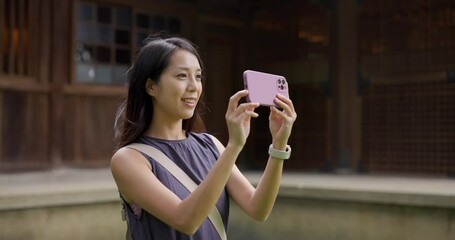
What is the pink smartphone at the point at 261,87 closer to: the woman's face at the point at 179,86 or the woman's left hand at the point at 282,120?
the woman's left hand at the point at 282,120

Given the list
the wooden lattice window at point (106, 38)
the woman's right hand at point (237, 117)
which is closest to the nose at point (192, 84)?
the woman's right hand at point (237, 117)

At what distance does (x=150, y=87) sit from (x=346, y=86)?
604 centimetres

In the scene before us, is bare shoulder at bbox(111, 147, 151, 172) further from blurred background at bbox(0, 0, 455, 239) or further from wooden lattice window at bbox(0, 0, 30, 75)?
wooden lattice window at bbox(0, 0, 30, 75)

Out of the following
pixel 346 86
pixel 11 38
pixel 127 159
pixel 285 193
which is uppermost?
pixel 11 38

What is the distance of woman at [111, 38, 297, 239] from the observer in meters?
1.50

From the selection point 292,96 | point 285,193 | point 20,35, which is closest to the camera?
point 285,193

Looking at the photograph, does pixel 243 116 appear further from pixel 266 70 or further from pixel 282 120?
pixel 266 70

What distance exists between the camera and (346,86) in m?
7.46

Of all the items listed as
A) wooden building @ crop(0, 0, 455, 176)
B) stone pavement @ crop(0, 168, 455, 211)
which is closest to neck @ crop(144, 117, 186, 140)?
stone pavement @ crop(0, 168, 455, 211)

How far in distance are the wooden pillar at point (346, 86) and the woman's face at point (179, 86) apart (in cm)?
598

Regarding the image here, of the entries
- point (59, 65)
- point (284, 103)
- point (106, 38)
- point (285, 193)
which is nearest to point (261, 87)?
point (284, 103)

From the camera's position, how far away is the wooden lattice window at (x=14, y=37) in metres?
5.90

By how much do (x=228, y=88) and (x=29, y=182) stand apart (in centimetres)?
352

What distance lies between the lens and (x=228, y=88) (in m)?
8.34
